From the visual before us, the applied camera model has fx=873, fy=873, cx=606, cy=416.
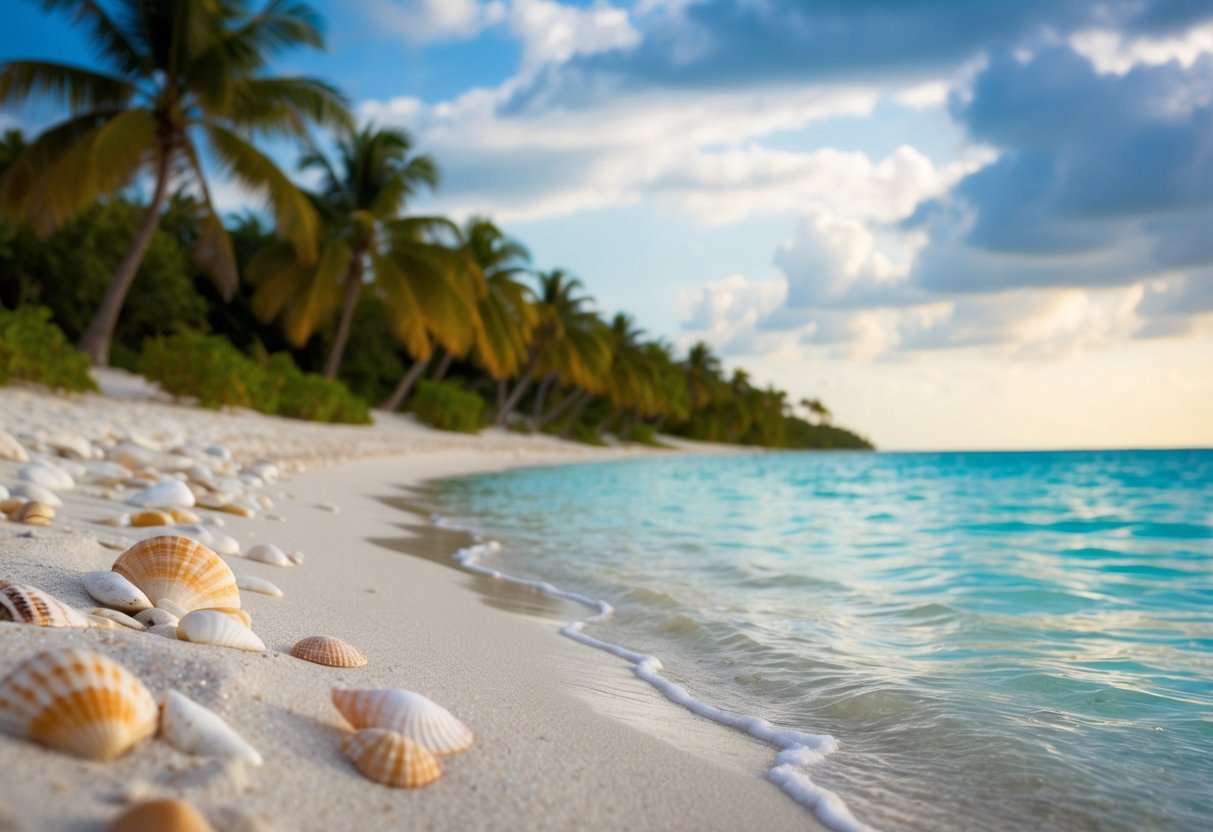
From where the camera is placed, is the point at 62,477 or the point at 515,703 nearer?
the point at 515,703

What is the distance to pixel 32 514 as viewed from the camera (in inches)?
144

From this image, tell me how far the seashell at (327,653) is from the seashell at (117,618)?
42 centimetres

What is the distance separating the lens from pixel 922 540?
948 centimetres

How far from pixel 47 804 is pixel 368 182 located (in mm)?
25030

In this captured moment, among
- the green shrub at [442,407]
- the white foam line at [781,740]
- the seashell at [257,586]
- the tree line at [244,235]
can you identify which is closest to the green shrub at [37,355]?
the tree line at [244,235]

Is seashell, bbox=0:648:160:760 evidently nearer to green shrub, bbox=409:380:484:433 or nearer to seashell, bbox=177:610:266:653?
seashell, bbox=177:610:266:653

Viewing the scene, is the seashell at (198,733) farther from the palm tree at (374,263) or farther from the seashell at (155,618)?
the palm tree at (374,263)

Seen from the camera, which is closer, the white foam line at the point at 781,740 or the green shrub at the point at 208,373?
the white foam line at the point at 781,740

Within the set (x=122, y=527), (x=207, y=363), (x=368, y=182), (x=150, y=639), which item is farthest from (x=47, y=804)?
(x=368, y=182)

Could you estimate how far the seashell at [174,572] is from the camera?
104 inches

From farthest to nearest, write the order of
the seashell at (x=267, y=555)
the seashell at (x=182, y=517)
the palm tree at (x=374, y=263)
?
the palm tree at (x=374, y=263), the seashell at (x=182, y=517), the seashell at (x=267, y=555)

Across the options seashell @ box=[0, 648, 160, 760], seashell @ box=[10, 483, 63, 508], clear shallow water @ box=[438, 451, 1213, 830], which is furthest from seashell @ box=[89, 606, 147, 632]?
seashell @ box=[10, 483, 63, 508]

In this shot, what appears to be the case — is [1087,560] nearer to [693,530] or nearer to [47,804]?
[693,530]

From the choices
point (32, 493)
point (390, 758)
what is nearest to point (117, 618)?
point (390, 758)
